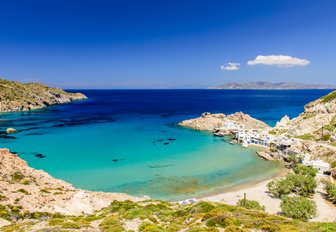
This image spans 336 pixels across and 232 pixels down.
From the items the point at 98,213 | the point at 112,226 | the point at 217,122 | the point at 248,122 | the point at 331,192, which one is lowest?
the point at 331,192

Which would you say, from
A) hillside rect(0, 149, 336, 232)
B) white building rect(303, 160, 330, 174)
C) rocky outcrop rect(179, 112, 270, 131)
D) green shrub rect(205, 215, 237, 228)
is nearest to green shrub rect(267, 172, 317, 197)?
hillside rect(0, 149, 336, 232)

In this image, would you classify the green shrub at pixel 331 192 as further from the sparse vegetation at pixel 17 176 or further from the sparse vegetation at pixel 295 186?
the sparse vegetation at pixel 17 176

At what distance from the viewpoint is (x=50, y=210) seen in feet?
84.2

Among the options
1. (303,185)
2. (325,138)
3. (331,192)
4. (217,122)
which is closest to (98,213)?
(303,185)

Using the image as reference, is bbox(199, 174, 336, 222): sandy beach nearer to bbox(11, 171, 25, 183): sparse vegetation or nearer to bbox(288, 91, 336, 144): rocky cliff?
bbox(11, 171, 25, 183): sparse vegetation

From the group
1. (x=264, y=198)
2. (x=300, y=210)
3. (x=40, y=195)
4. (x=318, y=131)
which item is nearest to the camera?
(x=300, y=210)

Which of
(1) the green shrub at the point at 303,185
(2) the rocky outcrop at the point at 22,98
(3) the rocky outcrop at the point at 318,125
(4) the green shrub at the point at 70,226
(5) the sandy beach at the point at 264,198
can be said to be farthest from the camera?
(2) the rocky outcrop at the point at 22,98

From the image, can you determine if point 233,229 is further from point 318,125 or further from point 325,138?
point 318,125

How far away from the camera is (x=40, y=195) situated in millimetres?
28391

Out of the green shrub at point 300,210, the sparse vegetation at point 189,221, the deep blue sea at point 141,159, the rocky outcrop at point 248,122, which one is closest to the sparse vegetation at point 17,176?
the deep blue sea at point 141,159

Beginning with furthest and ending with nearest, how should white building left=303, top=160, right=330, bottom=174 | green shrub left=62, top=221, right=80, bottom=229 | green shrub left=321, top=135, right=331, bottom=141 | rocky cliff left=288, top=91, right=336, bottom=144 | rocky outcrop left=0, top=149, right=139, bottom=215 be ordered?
rocky cliff left=288, top=91, right=336, bottom=144, green shrub left=321, top=135, right=331, bottom=141, white building left=303, top=160, right=330, bottom=174, rocky outcrop left=0, top=149, right=139, bottom=215, green shrub left=62, top=221, right=80, bottom=229

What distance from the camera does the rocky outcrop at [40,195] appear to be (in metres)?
26.2

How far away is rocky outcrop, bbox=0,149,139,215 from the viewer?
2625 centimetres

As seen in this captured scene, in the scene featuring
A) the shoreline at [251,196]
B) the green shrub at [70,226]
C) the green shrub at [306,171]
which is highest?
the green shrub at [70,226]
